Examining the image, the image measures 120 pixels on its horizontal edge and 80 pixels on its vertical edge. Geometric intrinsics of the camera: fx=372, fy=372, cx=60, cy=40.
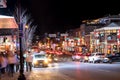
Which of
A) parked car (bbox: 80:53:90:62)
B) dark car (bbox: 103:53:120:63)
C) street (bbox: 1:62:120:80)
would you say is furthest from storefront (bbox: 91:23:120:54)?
street (bbox: 1:62:120:80)

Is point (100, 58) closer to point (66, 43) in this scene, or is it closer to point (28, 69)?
point (28, 69)

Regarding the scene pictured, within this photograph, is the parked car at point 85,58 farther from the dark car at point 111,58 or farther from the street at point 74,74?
the street at point 74,74

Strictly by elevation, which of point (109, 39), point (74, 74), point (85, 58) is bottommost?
point (74, 74)

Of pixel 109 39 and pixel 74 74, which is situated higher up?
pixel 109 39

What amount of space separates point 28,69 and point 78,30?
87.8 m

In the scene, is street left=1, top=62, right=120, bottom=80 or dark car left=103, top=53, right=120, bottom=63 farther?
dark car left=103, top=53, right=120, bottom=63

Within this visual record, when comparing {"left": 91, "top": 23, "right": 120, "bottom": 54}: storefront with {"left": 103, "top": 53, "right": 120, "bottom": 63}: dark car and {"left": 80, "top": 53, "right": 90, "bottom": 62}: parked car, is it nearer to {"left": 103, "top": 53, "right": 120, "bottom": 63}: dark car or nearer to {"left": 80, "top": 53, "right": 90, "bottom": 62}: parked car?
{"left": 80, "top": 53, "right": 90, "bottom": 62}: parked car

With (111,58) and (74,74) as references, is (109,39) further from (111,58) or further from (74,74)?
(74,74)

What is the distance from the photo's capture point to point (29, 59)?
3694 centimetres

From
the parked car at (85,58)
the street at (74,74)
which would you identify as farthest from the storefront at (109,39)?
the street at (74,74)

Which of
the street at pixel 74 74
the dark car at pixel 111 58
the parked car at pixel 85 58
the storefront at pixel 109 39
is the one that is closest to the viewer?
the street at pixel 74 74

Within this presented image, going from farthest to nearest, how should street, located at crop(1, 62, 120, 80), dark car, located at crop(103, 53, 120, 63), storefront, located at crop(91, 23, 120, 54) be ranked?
storefront, located at crop(91, 23, 120, 54), dark car, located at crop(103, 53, 120, 63), street, located at crop(1, 62, 120, 80)

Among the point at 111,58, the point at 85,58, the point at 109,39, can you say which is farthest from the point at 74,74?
the point at 109,39

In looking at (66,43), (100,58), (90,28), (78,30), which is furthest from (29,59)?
(66,43)
